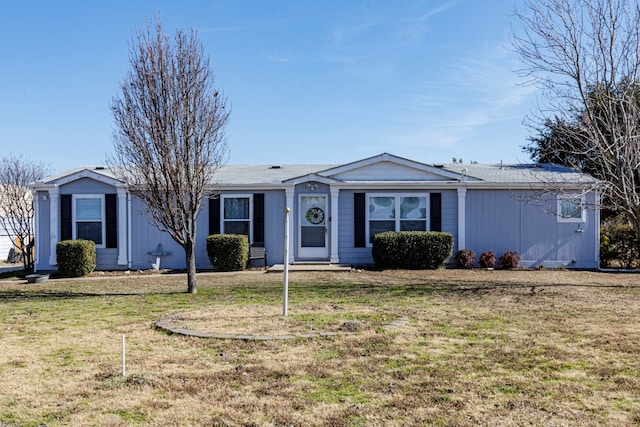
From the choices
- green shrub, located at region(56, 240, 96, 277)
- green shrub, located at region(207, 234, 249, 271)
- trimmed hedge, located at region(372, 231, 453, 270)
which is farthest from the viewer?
trimmed hedge, located at region(372, 231, 453, 270)

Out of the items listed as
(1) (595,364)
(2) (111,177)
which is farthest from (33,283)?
(1) (595,364)

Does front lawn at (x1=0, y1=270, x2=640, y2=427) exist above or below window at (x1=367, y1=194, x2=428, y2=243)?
below

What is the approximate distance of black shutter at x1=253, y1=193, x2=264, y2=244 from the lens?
655 inches

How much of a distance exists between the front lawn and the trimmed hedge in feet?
16.6

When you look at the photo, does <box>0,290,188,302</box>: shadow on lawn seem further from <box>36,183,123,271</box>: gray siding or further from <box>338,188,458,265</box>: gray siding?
<box>338,188,458,265</box>: gray siding

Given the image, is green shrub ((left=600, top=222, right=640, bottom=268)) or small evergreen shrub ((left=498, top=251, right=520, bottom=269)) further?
green shrub ((left=600, top=222, right=640, bottom=268))

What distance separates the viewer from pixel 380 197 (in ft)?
55.0

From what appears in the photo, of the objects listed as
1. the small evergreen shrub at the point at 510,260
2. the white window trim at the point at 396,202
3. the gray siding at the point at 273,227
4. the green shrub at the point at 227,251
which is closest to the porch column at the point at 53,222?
the green shrub at the point at 227,251

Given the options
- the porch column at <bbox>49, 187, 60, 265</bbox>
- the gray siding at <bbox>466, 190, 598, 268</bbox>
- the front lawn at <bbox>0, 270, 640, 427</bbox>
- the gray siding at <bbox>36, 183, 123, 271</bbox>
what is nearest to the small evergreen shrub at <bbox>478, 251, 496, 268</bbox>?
the gray siding at <bbox>466, 190, 598, 268</bbox>

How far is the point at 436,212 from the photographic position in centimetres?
1659

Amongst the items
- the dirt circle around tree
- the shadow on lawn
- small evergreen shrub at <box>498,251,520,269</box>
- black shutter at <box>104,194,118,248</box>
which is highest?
black shutter at <box>104,194,118,248</box>

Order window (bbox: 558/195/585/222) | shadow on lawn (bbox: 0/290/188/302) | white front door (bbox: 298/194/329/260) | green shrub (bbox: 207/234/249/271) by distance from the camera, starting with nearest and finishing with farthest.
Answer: shadow on lawn (bbox: 0/290/188/302), green shrub (bbox: 207/234/249/271), window (bbox: 558/195/585/222), white front door (bbox: 298/194/329/260)

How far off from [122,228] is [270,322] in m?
10.4

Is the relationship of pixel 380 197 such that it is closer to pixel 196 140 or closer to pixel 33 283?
pixel 196 140
